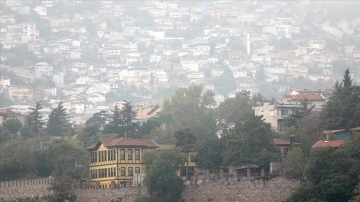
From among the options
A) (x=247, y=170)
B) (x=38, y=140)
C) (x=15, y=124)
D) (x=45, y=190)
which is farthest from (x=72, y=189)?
(x=15, y=124)

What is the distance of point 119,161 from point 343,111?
40.0 ft

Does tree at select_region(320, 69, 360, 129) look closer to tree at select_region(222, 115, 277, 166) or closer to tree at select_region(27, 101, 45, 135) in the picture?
tree at select_region(222, 115, 277, 166)

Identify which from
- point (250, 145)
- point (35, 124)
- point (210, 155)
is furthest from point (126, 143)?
point (35, 124)

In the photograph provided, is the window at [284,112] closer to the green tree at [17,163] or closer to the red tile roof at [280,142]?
the green tree at [17,163]

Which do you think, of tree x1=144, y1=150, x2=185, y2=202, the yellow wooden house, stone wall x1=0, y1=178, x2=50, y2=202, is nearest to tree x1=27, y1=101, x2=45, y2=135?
stone wall x1=0, y1=178, x2=50, y2=202

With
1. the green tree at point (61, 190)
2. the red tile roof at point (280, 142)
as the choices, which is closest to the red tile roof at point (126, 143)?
the green tree at point (61, 190)

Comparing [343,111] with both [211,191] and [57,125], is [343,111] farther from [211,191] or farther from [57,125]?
[57,125]

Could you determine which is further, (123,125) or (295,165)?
(123,125)

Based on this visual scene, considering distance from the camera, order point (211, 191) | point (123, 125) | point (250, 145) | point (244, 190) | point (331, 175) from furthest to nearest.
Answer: point (123, 125)
point (250, 145)
point (211, 191)
point (244, 190)
point (331, 175)

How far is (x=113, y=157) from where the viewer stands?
90.9 metres

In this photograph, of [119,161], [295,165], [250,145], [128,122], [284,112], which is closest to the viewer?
[295,165]

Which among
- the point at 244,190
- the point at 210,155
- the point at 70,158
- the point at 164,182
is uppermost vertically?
the point at 210,155

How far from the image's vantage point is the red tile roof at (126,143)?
298 feet

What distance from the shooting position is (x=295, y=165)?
7912 cm
